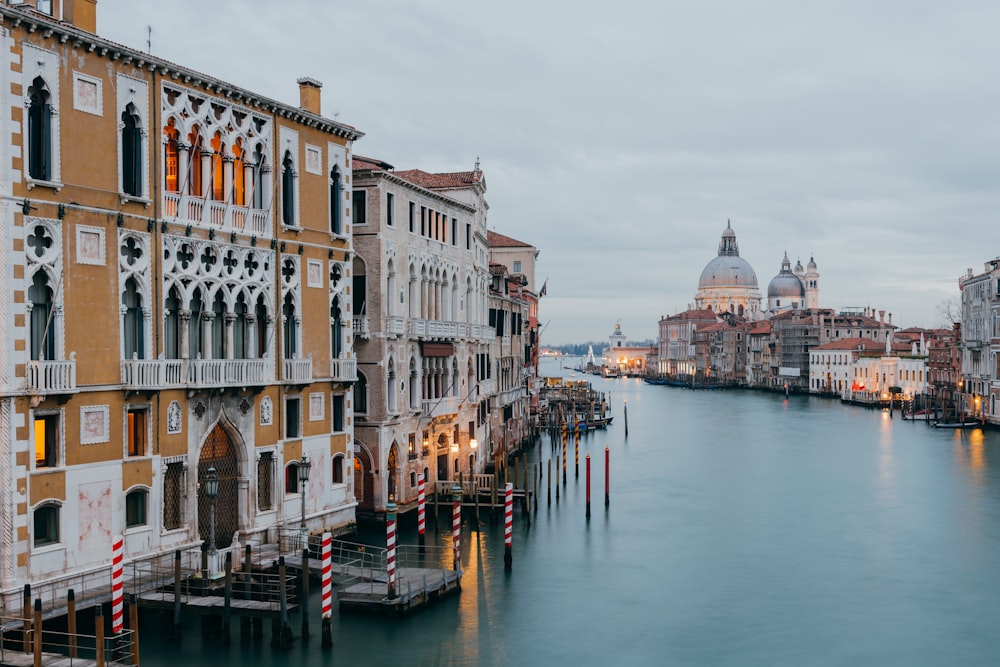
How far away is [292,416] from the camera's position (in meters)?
21.5

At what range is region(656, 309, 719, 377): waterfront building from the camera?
155500 millimetres

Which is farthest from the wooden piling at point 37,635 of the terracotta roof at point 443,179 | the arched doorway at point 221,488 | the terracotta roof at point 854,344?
the terracotta roof at point 854,344

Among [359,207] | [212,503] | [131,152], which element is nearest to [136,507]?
[212,503]

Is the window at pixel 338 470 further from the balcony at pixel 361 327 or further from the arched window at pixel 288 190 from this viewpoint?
the arched window at pixel 288 190

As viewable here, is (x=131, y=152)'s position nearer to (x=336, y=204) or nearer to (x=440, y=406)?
(x=336, y=204)

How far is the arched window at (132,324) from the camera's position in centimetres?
1727

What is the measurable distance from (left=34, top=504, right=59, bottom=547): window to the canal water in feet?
6.89

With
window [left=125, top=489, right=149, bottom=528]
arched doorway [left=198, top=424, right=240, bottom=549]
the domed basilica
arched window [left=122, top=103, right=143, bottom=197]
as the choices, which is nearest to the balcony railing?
arched doorway [left=198, top=424, right=240, bottom=549]

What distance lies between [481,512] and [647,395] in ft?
285

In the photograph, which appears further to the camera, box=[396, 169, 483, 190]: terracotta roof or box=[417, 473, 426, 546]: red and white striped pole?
box=[396, 169, 483, 190]: terracotta roof

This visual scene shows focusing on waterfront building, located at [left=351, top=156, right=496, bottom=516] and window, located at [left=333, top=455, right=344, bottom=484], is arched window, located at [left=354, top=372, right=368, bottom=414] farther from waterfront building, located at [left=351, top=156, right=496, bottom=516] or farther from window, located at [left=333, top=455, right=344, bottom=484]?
window, located at [left=333, top=455, right=344, bottom=484]

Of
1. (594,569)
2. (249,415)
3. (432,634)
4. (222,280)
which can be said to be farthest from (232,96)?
(594,569)

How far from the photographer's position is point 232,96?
64.3 feet

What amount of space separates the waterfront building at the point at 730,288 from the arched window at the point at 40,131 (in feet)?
516
